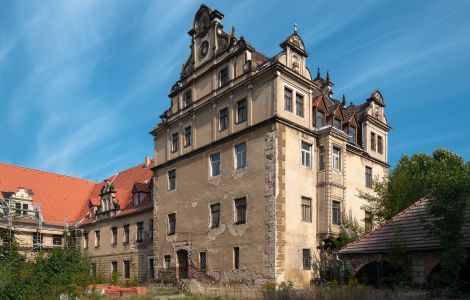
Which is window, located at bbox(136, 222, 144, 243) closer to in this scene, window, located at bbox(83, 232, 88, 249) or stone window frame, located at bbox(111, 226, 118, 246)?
stone window frame, located at bbox(111, 226, 118, 246)

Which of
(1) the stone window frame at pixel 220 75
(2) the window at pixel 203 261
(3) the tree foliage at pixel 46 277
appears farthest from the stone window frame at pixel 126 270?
(1) the stone window frame at pixel 220 75

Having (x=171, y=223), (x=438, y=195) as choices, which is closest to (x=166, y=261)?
(x=171, y=223)

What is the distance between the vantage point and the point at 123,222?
1554 inches

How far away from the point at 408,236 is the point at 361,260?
8.11ft

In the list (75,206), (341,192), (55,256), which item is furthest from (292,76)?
(75,206)

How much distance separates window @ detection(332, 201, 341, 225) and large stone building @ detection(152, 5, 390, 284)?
0.20 ft

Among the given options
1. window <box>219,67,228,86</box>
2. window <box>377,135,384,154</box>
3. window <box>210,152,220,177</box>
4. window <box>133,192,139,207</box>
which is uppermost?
window <box>219,67,228,86</box>

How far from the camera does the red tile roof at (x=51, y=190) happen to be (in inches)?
1775

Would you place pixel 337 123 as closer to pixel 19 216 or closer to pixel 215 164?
pixel 215 164

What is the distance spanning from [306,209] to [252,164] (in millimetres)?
3767

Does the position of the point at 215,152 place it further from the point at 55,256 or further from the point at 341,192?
the point at 55,256

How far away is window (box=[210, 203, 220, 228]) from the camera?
1117 inches

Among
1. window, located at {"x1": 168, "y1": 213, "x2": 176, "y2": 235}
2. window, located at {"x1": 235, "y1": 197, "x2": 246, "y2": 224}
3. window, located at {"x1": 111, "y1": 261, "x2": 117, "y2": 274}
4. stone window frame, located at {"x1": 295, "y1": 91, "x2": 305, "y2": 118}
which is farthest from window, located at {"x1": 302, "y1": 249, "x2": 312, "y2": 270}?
window, located at {"x1": 111, "y1": 261, "x2": 117, "y2": 274}

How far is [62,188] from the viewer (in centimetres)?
4922
